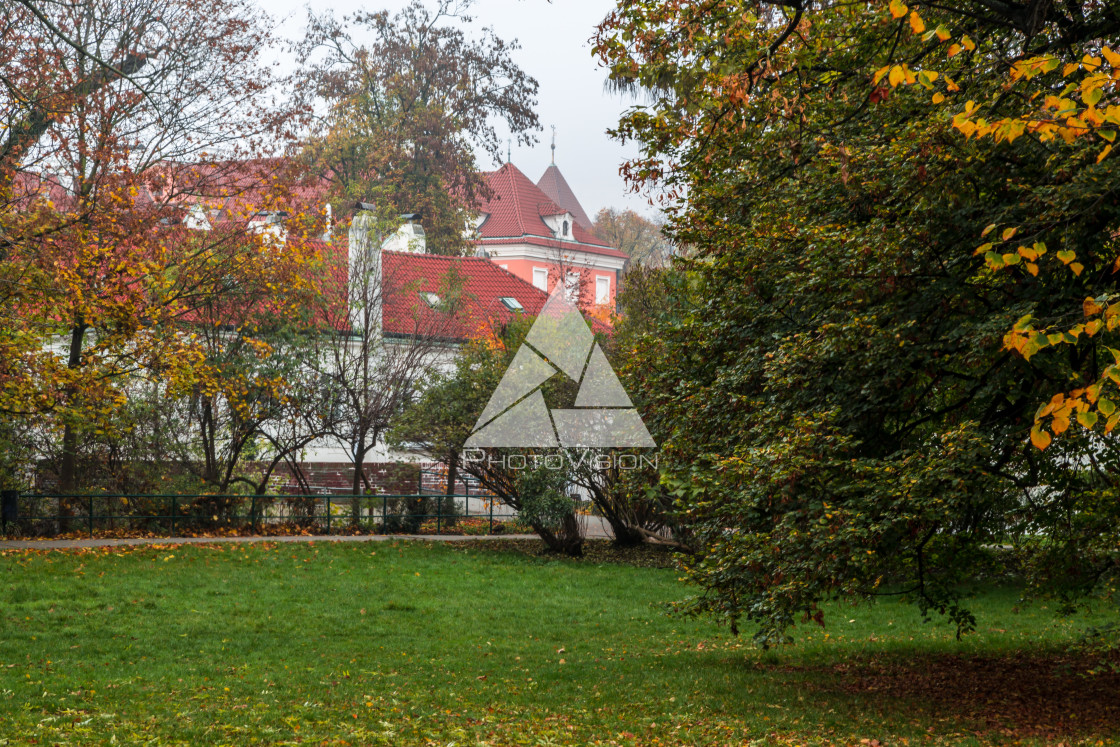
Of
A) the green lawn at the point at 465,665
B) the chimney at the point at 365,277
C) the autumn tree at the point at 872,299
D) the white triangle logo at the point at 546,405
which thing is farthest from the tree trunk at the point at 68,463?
the autumn tree at the point at 872,299

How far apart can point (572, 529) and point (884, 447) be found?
11.5 meters

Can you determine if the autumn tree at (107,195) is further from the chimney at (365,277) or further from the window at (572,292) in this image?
the window at (572,292)

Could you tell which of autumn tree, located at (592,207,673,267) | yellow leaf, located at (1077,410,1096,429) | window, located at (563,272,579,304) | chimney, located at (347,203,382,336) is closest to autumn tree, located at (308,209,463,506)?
chimney, located at (347,203,382,336)

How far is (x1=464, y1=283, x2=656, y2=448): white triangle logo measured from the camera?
19031 mm

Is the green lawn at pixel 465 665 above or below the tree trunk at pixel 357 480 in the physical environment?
below

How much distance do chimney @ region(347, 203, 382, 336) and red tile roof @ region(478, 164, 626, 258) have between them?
35.1 metres

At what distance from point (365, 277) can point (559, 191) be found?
51.3 metres

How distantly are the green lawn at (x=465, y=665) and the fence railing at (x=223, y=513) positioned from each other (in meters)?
3.29

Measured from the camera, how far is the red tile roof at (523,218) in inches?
2368

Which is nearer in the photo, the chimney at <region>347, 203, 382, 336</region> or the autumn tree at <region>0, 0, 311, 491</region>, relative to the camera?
the autumn tree at <region>0, 0, 311, 491</region>

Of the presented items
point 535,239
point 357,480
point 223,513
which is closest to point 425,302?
point 357,480

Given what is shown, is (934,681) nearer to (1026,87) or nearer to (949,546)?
(949,546)

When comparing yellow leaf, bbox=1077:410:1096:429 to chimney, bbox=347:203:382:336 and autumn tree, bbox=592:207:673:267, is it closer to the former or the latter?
chimney, bbox=347:203:382:336

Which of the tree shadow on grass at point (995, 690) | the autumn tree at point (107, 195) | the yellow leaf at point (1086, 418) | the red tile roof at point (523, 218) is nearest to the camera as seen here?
the yellow leaf at point (1086, 418)
